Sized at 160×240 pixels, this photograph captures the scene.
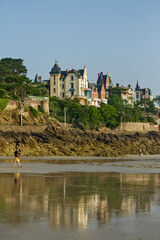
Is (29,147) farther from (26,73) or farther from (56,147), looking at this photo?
(26,73)

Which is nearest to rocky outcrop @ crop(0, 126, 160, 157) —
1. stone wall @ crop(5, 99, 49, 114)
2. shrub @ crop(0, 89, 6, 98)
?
stone wall @ crop(5, 99, 49, 114)

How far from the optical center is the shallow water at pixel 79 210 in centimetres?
1064

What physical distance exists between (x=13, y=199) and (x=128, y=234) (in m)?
6.86

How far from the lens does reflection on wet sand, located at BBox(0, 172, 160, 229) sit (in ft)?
41.2

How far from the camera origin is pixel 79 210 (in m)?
13.8

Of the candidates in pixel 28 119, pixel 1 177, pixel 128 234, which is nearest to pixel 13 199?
pixel 128 234

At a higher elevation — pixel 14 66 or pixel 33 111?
pixel 14 66

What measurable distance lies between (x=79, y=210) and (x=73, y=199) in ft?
7.59

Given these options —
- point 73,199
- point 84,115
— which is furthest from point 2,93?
point 73,199

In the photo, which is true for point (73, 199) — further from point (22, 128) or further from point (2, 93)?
point (2, 93)

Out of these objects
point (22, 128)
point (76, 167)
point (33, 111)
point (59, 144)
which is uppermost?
point (33, 111)

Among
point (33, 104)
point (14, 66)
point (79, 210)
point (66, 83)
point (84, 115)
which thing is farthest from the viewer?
point (66, 83)

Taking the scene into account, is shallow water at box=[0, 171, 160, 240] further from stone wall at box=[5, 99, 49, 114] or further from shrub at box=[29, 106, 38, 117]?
shrub at box=[29, 106, 38, 117]

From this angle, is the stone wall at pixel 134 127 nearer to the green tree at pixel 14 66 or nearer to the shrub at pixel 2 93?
the green tree at pixel 14 66
